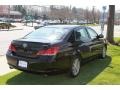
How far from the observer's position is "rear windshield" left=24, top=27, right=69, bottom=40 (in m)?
7.49

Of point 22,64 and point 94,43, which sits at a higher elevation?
point 94,43

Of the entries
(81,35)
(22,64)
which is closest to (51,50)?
(22,64)

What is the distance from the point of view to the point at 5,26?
4250 cm

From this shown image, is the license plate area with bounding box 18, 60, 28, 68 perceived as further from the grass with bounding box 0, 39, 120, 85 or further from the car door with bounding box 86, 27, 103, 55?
the car door with bounding box 86, 27, 103, 55

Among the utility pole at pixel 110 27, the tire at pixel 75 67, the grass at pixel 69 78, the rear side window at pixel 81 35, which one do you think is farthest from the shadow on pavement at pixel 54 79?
the utility pole at pixel 110 27

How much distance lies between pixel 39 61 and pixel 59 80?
99 centimetres

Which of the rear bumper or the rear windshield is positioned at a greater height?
the rear windshield

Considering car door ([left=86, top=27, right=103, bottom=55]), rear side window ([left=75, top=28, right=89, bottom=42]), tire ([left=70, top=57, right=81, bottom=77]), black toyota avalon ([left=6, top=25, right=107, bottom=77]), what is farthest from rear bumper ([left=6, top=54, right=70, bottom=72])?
car door ([left=86, top=27, right=103, bottom=55])

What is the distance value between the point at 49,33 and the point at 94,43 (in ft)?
6.52

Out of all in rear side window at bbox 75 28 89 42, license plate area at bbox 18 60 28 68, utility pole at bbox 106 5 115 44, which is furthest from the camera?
utility pole at bbox 106 5 115 44

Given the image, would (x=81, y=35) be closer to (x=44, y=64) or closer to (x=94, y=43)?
(x=94, y=43)

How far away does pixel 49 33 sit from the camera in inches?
307
